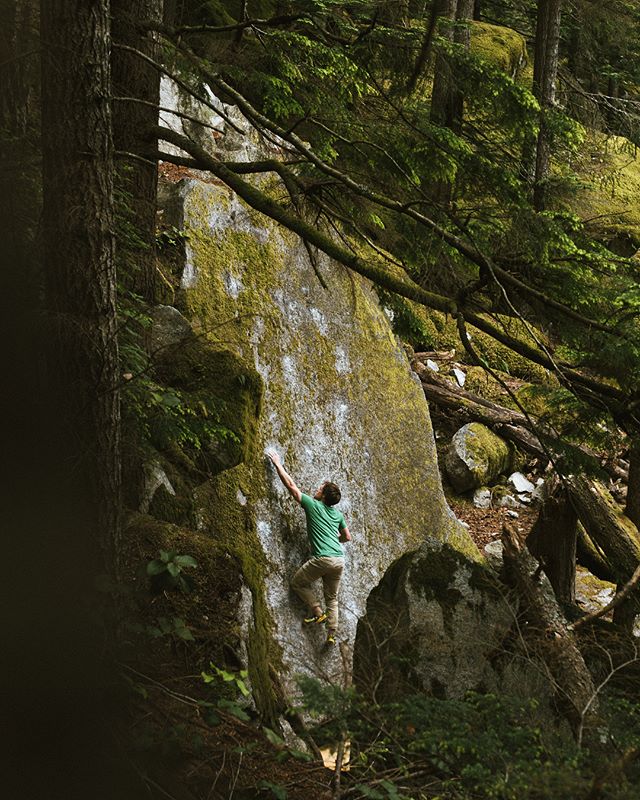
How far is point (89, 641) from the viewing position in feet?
11.8

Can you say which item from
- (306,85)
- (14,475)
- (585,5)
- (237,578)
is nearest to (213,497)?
(237,578)

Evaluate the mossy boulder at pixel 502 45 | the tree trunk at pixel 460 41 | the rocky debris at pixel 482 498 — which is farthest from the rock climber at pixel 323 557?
the mossy boulder at pixel 502 45

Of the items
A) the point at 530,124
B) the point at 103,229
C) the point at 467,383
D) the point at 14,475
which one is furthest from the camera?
the point at 467,383

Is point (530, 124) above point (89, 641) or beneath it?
above

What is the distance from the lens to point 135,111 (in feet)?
20.4

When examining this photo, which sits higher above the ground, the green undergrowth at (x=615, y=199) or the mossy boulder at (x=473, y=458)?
the green undergrowth at (x=615, y=199)

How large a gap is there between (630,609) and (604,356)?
383cm

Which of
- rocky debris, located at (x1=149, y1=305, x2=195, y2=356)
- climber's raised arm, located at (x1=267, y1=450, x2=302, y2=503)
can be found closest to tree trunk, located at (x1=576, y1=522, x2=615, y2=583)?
climber's raised arm, located at (x1=267, y1=450, x2=302, y2=503)

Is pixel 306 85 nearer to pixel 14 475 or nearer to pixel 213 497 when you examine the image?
pixel 213 497

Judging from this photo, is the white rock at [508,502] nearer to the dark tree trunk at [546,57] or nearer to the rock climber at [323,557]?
the dark tree trunk at [546,57]

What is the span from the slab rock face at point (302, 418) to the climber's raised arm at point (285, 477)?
0.09 meters

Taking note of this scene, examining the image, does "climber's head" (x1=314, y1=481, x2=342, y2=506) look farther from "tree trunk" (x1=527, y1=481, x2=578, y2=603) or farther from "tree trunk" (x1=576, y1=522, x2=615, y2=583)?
"tree trunk" (x1=576, y1=522, x2=615, y2=583)

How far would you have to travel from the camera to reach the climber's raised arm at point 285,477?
7.93 metres

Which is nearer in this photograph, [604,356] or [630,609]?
[604,356]
